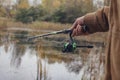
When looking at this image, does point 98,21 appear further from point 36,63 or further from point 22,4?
point 22,4

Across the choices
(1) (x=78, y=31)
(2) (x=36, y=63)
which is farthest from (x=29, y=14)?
(1) (x=78, y=31)

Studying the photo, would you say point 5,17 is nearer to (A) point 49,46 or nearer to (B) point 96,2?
(A) point 49,46

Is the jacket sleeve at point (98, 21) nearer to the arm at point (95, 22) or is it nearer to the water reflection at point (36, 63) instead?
the arm at point (95, 22)

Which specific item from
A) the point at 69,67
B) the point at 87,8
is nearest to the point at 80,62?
the point at 69,67

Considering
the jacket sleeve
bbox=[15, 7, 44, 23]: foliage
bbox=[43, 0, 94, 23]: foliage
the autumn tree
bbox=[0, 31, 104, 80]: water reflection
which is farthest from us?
the autumn tree

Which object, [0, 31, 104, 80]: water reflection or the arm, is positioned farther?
[0, 31, 104, 80]: water reflection

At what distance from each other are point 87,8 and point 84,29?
6.00 meters

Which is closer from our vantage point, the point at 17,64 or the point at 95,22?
the point at 95,22

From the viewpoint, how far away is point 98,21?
1.05m

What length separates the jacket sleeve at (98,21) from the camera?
1015mm

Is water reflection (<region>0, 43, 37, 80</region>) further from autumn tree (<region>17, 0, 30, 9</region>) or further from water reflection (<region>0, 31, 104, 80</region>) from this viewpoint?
autumn tree (<region>17, 0, 30, 9</region>)

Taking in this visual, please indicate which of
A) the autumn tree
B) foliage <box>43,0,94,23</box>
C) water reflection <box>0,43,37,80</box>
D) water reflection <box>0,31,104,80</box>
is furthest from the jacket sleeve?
the autumn tree

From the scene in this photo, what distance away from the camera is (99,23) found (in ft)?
3.45

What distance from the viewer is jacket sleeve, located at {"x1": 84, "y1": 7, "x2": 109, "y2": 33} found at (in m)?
1.01
